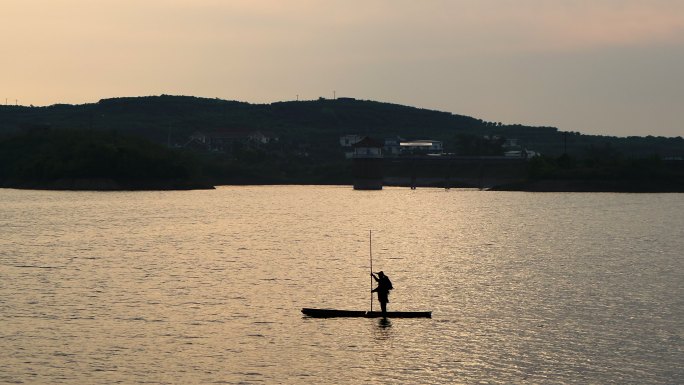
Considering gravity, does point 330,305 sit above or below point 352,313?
below

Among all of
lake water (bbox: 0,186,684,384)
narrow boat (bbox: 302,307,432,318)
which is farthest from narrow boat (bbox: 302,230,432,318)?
lake water (bbox: 0,186,684,384)

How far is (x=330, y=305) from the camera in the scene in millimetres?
65875

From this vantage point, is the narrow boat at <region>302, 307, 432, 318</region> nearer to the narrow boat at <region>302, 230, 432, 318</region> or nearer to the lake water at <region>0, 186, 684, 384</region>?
the narrow boat at <region>302, 230, 432, 318</region>

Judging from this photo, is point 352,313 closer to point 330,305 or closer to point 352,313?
point 352,313

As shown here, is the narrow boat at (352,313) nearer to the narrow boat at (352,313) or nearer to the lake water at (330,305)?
the narrow boat at (352,313)

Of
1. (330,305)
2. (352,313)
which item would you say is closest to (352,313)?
(352,313)

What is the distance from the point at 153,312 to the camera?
203ft

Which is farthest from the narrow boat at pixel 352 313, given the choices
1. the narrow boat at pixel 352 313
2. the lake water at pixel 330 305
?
the lake water at pixel 330 305

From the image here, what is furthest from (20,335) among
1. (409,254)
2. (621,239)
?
(621,239)

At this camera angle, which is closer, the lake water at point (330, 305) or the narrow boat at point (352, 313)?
the lake water at point (330, 305)

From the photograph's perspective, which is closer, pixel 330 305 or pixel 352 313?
pixel 352 313

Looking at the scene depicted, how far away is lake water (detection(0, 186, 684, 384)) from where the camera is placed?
47.2 m

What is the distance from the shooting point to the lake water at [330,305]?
47.2m

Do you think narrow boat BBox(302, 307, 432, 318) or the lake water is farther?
narrow boat BBox(302, 307, 432, 318)
